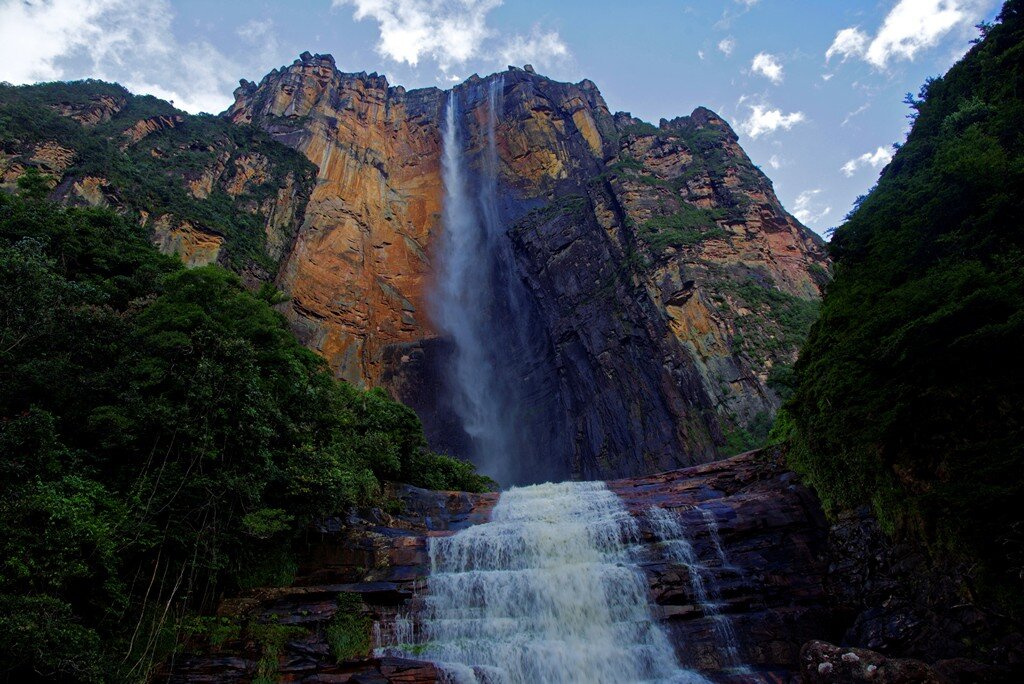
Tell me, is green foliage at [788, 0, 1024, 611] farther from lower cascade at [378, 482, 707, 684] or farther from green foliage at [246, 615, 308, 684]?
green foliage at [246, 615, 308, 684]

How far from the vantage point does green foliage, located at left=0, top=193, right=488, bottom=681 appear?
698 cm

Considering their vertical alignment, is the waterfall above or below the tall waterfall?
below

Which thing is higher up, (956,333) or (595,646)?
(956,333)

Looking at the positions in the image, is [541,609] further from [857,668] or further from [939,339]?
[939,339]

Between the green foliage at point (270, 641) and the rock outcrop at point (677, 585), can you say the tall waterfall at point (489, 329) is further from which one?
the green foliage at point (270, 641)

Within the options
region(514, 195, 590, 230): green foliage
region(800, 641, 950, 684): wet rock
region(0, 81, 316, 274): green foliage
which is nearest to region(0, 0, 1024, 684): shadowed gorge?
region(800, 641, 950, 684): wet rock

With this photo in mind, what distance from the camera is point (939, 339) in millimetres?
7613

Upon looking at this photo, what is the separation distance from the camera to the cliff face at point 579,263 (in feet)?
85.0

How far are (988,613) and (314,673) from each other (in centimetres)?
955

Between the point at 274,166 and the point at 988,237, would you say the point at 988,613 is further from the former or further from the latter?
the point at 274,166

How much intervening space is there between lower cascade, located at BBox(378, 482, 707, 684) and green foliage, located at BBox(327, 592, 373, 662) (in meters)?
0.36

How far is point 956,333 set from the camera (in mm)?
7531

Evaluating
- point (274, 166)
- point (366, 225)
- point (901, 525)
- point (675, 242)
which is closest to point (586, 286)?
point (675, 242)

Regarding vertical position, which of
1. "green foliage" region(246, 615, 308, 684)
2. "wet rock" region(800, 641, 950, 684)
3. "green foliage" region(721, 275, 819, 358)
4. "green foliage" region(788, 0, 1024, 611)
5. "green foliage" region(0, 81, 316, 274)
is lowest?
"wet rock" region(800, 641, 950, 684)
